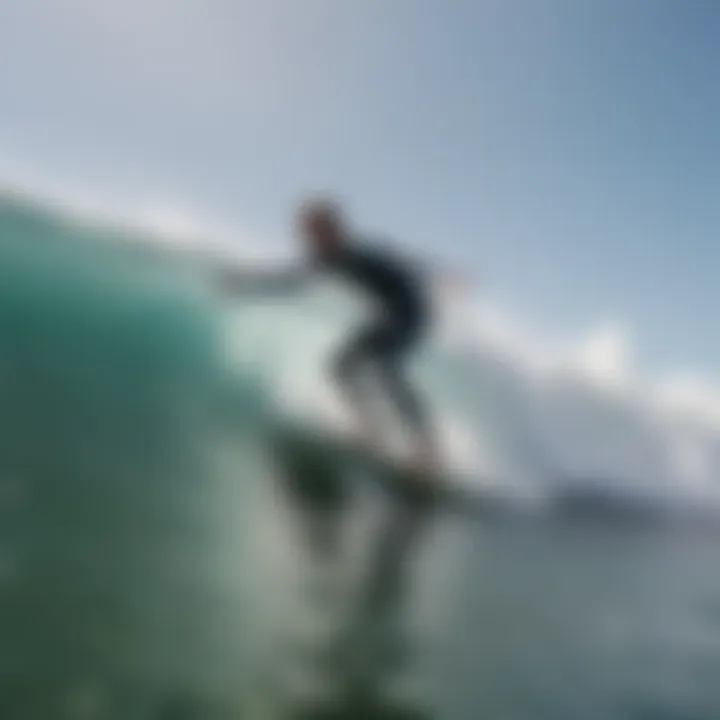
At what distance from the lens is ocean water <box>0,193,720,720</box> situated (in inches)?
59.4

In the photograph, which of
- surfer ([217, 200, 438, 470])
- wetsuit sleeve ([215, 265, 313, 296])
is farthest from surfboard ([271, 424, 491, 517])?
wetsuit sleeve ([215, 265, 313, 296])

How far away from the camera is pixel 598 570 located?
1.76 meters

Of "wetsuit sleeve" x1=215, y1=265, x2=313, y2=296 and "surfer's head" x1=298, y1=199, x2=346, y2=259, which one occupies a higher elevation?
"surfer's head" x1=298, y1=199, x2=346, y2=259

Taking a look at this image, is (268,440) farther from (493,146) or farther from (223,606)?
(493,146)

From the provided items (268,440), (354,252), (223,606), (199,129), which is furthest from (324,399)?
(199,129)

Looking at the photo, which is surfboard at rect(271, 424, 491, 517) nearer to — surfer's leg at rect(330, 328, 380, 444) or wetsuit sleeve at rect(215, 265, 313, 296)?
surfer's leg at rect(330, 328, 380, 444)

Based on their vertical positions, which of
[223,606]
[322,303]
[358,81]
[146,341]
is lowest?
[223,606]

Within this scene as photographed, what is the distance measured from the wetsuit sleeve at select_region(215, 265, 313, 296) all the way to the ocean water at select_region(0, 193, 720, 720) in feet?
0.10

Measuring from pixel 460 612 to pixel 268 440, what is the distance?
1.21 feet

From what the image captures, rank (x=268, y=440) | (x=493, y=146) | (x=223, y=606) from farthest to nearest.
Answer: (x=493, y=146) < (x=268, y=440) < (x=223, y=606)

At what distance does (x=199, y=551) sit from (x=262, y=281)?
0.40 meters

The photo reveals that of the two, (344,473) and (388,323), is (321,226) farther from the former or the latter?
(344,473)

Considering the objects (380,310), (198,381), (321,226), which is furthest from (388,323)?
(198,381)

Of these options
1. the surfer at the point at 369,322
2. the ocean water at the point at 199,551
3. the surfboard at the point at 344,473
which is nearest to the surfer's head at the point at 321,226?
the surfer at the point at 369,322
